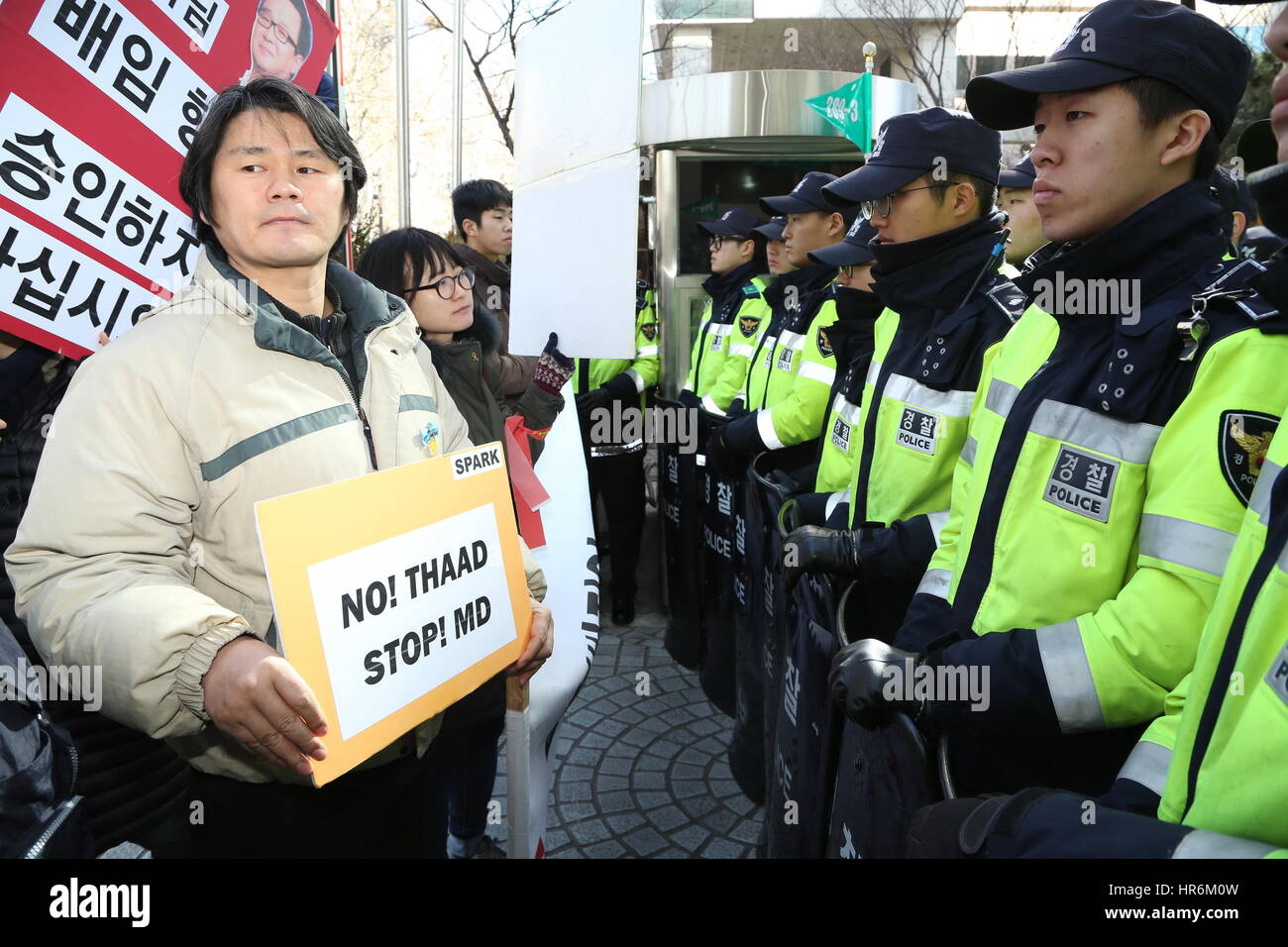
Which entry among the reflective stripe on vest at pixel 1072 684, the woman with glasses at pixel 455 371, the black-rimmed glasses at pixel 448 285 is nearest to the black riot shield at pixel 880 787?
the reflective stripe on vest at pixel 1072 684

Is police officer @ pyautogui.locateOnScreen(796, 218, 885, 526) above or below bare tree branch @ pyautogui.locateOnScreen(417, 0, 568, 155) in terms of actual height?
below

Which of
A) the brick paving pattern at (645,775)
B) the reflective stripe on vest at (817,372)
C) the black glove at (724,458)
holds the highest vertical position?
the reflective stripe on vest at (817,372)

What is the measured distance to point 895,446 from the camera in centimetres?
253

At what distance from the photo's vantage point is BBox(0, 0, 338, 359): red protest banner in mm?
2063

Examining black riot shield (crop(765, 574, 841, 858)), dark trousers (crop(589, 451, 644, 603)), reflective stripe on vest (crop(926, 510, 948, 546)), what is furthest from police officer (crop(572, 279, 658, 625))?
black riot shield (crop(765, 574, 841, 858))

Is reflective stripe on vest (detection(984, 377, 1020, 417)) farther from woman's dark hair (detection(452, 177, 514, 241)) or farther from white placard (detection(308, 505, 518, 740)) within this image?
woman's dark hair (detection(452, 177, 514, 241))

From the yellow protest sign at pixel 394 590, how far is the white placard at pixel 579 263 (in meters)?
1.45

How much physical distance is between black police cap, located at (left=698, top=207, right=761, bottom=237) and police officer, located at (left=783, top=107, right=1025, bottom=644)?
3.32 m

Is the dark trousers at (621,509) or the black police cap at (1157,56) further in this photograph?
the dark trousers at (621,509)

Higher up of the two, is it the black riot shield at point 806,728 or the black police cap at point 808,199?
the black police cap at point 808,199

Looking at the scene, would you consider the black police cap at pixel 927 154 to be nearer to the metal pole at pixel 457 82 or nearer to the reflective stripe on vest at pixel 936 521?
the reflective stripe on vest at pixel 936 521

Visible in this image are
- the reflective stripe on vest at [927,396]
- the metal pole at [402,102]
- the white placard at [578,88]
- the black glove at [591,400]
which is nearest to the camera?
the reflective stripe on vest at [927,396]

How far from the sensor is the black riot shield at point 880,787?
1372 mm
